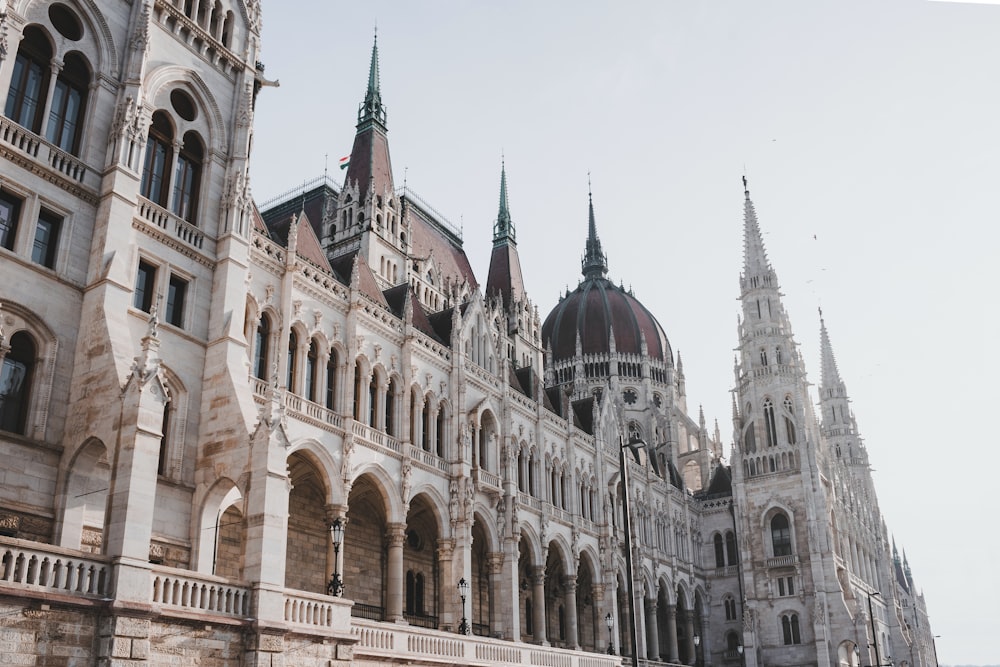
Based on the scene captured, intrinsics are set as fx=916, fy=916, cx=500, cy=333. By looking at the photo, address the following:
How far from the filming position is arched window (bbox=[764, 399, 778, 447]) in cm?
6775

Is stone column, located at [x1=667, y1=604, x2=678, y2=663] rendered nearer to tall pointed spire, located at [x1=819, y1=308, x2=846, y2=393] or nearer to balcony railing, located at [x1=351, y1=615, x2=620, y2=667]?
balcony railing, located at [x1=351, y1=615, x2=620, y2=667]

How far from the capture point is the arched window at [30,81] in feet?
67.0

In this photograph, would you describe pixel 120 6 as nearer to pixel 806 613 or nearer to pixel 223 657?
pixel 223 657

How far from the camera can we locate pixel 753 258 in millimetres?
75562

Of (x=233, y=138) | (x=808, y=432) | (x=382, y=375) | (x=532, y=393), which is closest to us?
(x=233, y=138)

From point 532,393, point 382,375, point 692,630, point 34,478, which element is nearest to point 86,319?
point 34,478

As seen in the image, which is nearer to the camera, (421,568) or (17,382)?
(17,382)

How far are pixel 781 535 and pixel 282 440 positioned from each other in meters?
51.4

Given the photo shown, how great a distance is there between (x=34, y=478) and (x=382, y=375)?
56.2 feet

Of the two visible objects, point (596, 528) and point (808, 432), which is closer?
point (596, 528)

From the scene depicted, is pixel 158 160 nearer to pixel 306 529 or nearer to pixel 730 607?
pixel 306 529

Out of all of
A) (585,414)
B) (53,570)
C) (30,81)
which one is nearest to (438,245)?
(585,414)

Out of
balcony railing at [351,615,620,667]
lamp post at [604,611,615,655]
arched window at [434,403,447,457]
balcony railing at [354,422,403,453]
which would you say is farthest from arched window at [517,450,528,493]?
balcony railing at [354,422,403,453]

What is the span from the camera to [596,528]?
50406 millimetres
